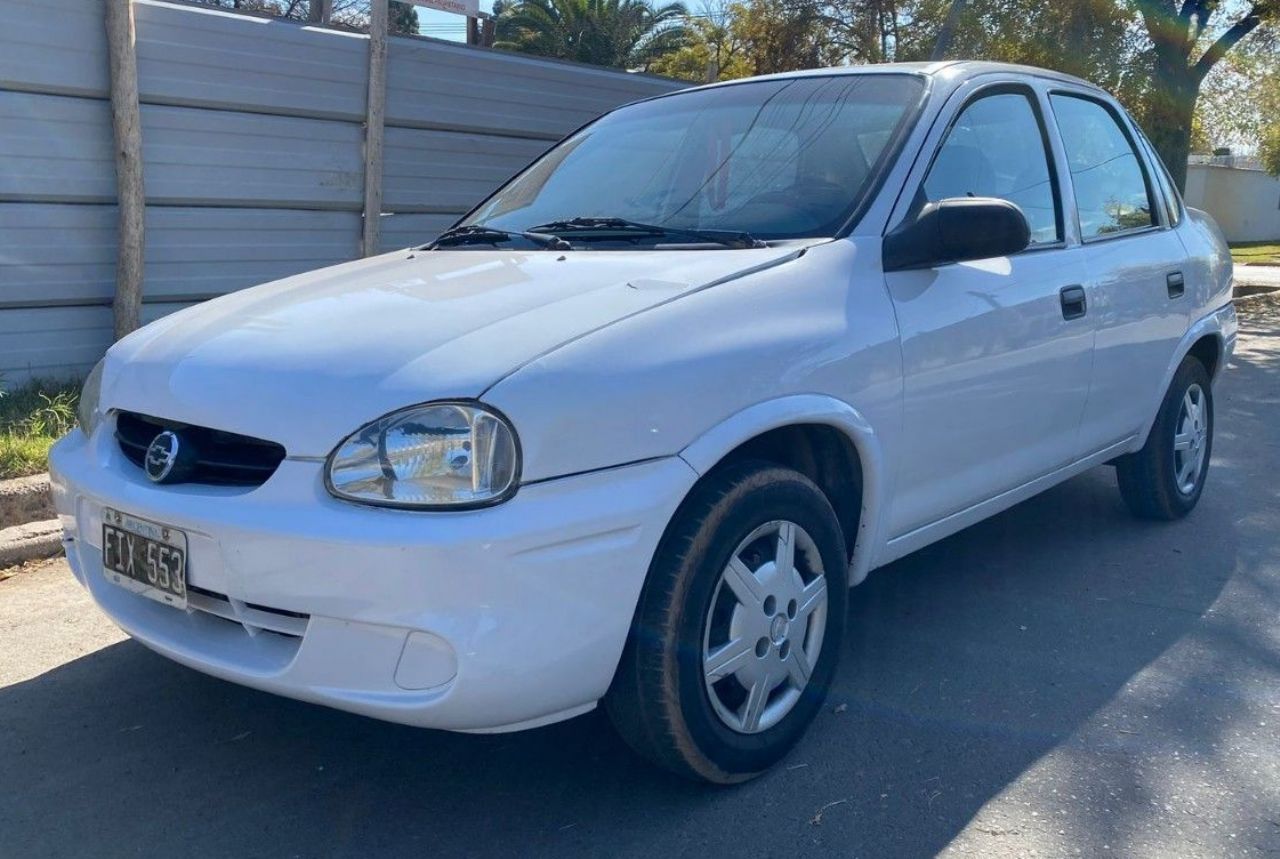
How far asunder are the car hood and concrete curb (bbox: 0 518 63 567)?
5.53 ft

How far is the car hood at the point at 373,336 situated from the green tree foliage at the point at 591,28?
81.0ft

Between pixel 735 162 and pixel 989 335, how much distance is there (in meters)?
0.92

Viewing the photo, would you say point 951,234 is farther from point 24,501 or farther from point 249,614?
point 24,501

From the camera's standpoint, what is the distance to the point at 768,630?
3.04 meters

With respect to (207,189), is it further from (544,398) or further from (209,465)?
(544,398)

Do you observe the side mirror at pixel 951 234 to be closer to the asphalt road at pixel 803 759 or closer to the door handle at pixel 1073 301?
the door handle at pixel 1073 301

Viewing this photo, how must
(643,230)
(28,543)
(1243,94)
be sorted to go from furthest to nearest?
(1243,94) < (28,543) < (643,230)

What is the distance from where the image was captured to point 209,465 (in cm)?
281

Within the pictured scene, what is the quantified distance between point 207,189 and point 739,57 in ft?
46.7

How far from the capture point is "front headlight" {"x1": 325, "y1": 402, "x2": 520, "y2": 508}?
2.52 metres

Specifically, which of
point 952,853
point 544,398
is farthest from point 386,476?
point 952,853

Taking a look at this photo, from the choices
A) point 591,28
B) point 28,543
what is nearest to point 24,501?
point 28,543

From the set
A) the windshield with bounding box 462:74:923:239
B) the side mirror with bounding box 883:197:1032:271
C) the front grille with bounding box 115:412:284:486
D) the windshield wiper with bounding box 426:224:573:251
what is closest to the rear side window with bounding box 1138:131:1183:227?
the windshield with bounding box 462:74:923:239

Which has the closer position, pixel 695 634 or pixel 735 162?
pixel 695 634
